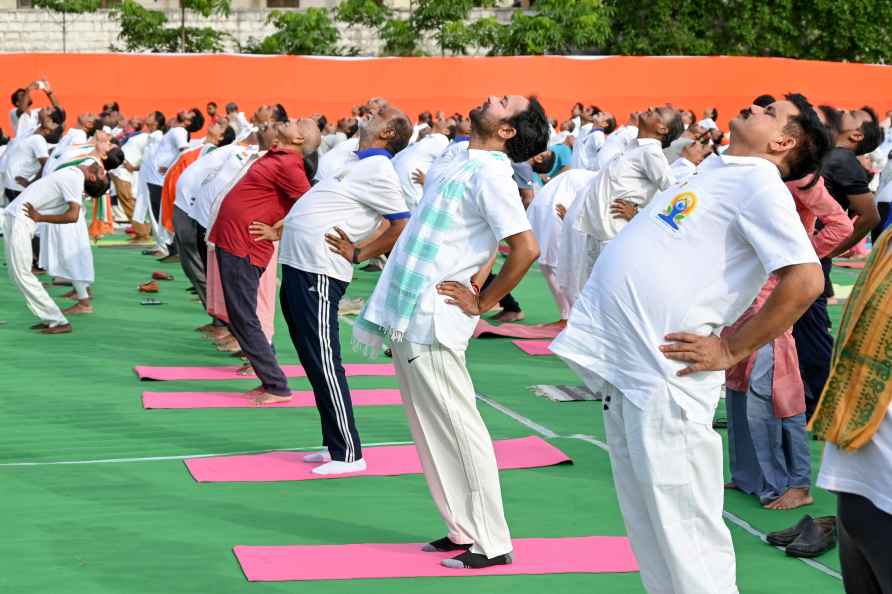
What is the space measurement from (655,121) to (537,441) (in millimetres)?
2762

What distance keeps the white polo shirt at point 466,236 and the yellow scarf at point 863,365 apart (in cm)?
211

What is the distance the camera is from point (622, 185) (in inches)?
368

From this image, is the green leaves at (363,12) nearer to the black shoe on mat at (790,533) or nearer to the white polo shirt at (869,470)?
the black shoe on mat at (790,533)

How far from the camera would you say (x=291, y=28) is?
36.1m

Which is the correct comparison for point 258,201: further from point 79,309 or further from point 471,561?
point 79,309

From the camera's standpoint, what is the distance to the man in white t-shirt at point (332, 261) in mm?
6758

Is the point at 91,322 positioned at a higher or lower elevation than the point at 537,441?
lower

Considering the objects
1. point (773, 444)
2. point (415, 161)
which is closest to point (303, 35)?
point (415, 161)

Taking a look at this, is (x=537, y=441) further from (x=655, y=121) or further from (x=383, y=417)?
(x=655, y=121)

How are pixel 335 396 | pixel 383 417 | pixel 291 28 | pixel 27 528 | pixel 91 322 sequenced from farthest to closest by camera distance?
1. pixel 291 28
2. pixel 91 322
3. pixel 383 417
4. pixel 335 396
5. pixel 27 528

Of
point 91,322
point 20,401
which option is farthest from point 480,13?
point 20,401

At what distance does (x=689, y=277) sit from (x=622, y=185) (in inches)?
222

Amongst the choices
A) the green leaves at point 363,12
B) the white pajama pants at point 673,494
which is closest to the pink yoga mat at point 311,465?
the white pajama pants at point 673,494

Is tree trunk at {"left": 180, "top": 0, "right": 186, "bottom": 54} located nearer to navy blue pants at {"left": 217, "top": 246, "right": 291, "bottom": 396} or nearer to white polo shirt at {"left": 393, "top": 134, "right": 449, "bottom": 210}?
white polo shirt at {"left": 393, "top": 134, "right": 449, "bottom": 210}
